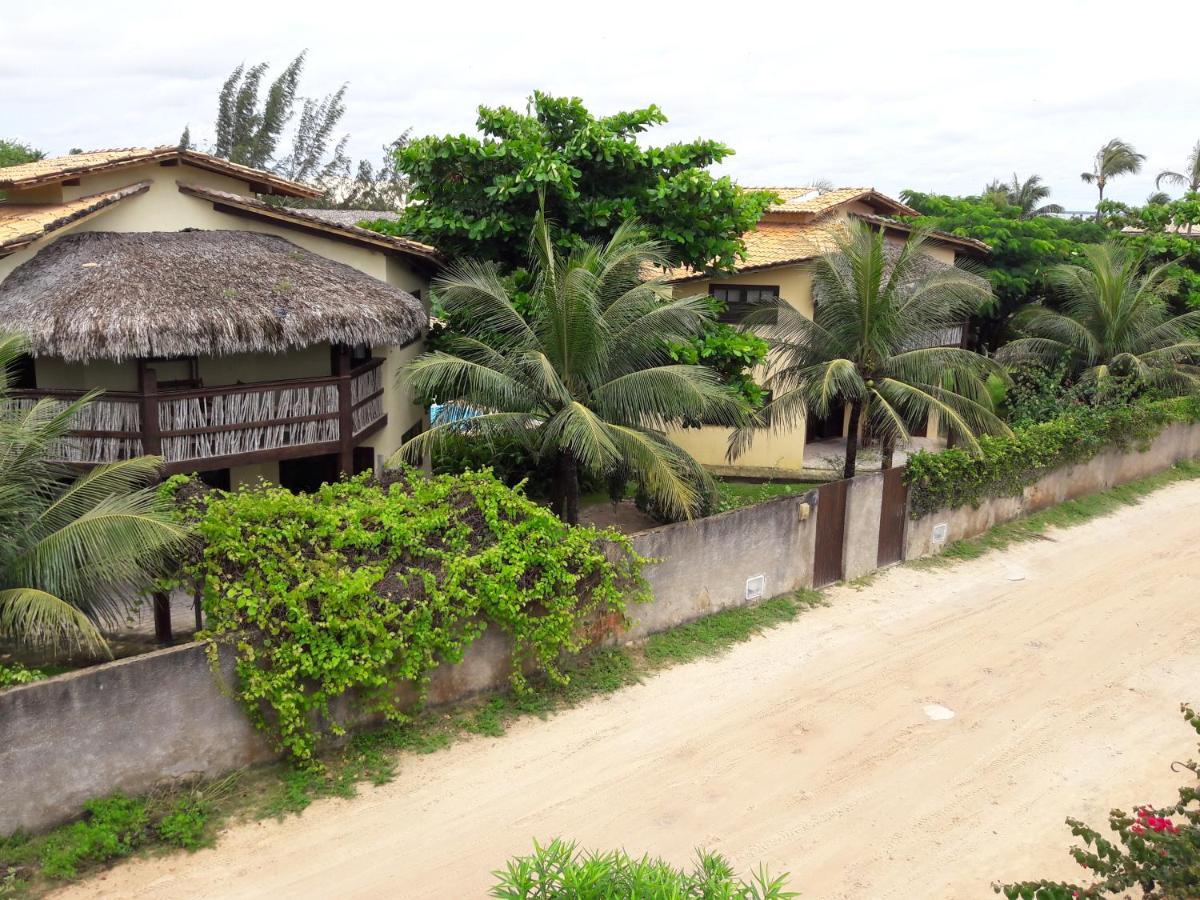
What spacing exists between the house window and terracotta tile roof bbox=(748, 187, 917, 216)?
216 centimetres

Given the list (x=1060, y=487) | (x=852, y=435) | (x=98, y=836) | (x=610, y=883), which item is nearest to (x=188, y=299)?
(x=98, y=836)

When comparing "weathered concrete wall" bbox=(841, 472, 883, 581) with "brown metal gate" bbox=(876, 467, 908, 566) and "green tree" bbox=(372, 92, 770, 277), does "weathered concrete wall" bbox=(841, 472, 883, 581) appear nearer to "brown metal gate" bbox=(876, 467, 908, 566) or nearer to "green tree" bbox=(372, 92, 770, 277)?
"brown metal gate" bbox=(876, 467, 908, 566)

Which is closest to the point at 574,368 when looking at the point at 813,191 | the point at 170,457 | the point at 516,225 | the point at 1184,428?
the point at 516,225

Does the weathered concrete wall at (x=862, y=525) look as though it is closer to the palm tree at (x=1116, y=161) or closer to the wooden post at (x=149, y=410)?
the wooden post at (x=149, y=410)

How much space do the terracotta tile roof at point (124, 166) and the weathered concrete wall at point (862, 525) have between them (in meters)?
9.78

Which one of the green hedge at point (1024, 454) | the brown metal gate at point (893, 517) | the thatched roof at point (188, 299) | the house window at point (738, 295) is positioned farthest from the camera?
the house window at point (738, 295)

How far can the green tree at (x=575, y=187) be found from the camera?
1474 cm

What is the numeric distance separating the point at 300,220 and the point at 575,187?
4.06m

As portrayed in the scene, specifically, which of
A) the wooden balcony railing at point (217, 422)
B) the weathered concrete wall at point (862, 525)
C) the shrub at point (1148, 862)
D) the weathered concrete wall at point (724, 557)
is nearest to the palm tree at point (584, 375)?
the weathered concrete wall at point (724, 557)

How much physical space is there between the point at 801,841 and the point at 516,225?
9712 millimetres

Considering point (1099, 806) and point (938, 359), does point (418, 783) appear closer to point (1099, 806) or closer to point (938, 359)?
point (1099, 806)

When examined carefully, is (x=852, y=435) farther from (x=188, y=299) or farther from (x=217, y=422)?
(x=188, y=299)

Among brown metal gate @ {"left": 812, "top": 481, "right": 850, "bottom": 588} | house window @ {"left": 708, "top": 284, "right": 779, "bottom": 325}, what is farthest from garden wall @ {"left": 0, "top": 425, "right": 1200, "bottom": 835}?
house window @ {"left": 708, "top": 284, "right": 779, "bottom": 325}

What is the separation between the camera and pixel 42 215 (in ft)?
43.8
